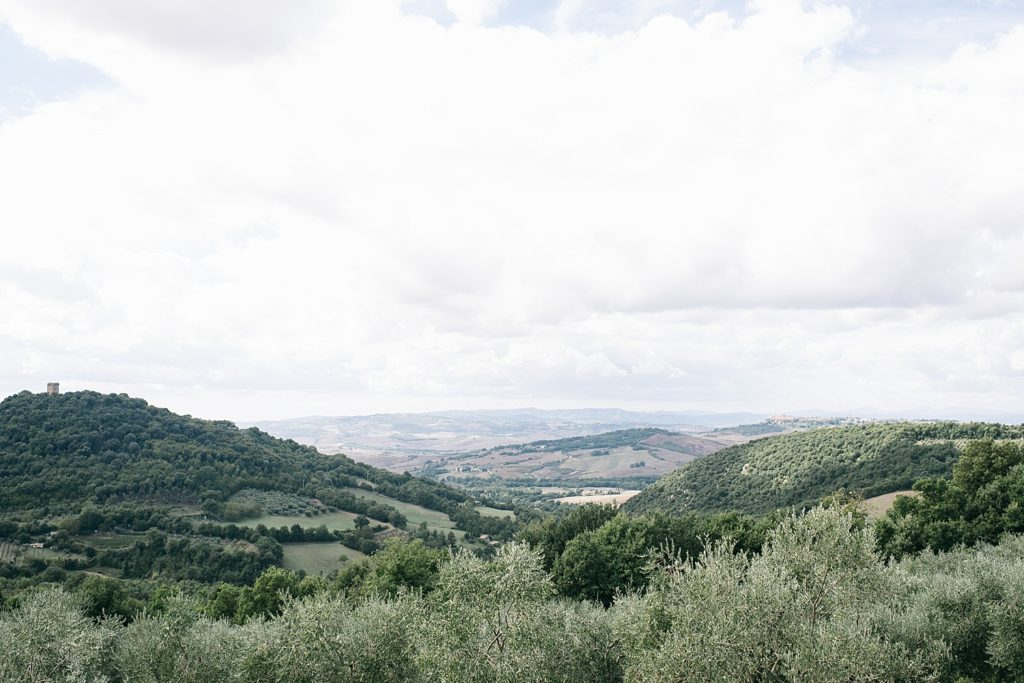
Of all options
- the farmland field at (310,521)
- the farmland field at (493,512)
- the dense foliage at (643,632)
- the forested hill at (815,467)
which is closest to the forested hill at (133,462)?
the farmland field at (310,521)

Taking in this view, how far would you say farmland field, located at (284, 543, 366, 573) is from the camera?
86.5 meters

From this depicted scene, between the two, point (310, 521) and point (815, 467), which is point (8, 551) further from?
point (815, 467)

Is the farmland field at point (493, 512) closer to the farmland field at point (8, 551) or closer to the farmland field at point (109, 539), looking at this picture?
the farmland field at point (109, 539)

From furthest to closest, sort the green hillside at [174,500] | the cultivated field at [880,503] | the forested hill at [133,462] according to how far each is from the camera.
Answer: the forested hill at [133,462] → the green hillside at [174,500] → the cultivated field at [880,503]

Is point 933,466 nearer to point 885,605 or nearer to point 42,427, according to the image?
point 885,605

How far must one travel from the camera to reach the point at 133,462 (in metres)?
109

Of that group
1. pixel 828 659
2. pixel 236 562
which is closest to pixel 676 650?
pixel 828 659

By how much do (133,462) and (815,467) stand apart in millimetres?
123088

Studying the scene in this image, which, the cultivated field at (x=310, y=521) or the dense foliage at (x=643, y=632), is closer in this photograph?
the dense foliage at (x=643, y=632)

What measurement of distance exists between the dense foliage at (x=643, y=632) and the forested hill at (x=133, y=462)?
258 ft

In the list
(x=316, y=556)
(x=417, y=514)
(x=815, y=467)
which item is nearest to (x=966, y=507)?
(x=815, y=467)

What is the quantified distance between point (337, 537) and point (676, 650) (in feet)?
299

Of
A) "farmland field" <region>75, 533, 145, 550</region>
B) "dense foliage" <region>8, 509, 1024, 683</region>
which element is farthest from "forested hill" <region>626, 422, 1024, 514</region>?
"farmland field" <region>75, 533, 145, 550</region>

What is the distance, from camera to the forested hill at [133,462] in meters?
96.5
